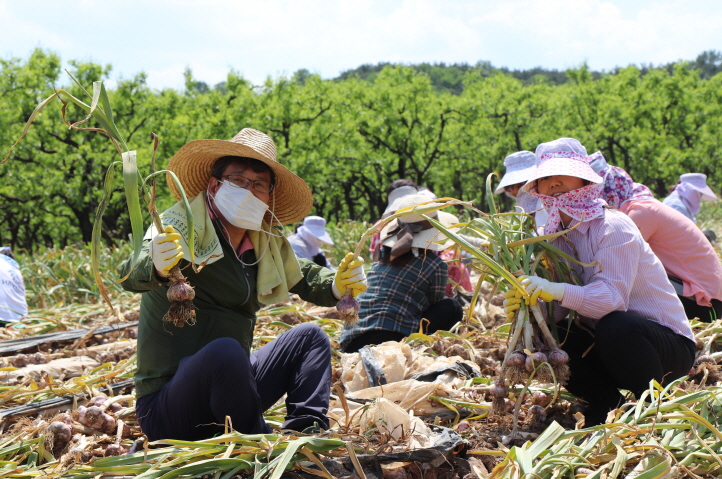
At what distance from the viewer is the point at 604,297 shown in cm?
217

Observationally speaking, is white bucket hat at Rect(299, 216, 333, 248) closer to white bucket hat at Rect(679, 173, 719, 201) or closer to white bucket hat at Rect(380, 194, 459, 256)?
white bucket hat at Rect(380, 194, 459, 256)

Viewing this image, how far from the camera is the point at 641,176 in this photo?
79.4ft

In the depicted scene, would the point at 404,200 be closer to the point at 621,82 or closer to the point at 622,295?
the point at 622,295

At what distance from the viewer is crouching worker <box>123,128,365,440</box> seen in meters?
1.96

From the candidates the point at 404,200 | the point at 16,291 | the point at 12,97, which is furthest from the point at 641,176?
the point at 16,291

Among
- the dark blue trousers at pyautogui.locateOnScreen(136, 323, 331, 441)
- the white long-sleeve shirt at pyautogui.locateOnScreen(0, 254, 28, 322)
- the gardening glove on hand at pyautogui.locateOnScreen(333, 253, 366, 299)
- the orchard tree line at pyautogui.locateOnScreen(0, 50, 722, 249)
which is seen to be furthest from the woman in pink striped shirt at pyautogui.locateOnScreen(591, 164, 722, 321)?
the orchard tree line at pyautogui.locateOnScreen(0, 50, 722, 249)

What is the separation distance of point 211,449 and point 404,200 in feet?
8.62

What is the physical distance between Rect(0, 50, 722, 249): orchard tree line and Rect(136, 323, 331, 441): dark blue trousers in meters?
11.4

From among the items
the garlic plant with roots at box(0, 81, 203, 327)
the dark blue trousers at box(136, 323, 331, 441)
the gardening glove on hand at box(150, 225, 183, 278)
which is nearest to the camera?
the garlic plant with roots at box(0, 81, 203, 327)

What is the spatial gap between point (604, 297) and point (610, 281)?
0.21 ft

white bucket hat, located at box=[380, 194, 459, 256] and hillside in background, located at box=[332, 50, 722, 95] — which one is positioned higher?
hillside in background, located at box=[332, 50, 722, 95]

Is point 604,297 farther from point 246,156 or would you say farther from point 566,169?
point 246,156

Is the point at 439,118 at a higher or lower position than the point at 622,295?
higher

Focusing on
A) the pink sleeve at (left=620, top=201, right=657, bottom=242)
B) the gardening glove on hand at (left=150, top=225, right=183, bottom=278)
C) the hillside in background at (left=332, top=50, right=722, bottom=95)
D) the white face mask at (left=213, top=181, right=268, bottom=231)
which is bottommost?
the pink sleeve at (left=620, top=201, right=657, bottom=242)
